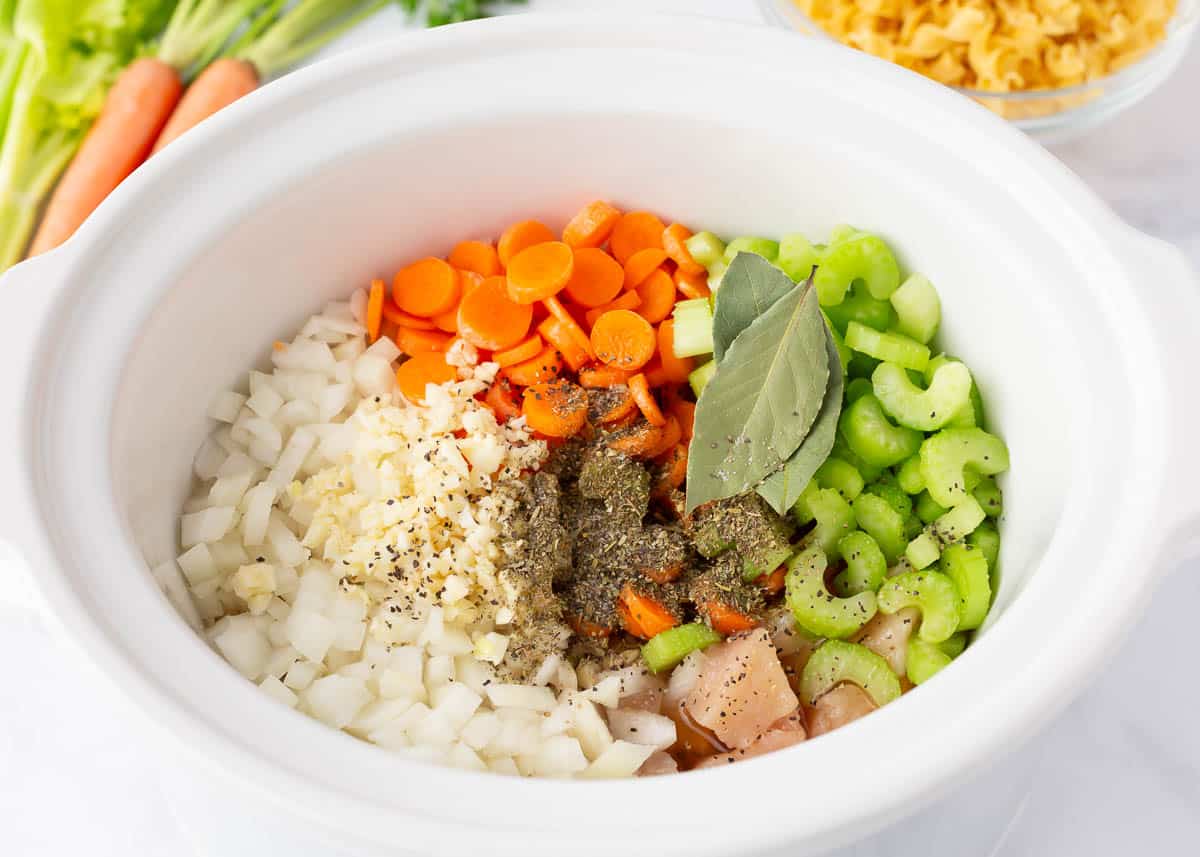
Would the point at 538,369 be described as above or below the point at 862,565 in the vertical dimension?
above

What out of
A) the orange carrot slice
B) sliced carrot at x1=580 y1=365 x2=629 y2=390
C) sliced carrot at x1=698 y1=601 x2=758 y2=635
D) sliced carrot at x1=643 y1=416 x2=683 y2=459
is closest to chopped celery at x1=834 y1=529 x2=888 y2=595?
sliced carrot at x1=698 y1=601 x2=758 y2=635

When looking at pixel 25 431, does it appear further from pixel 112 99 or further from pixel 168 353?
pixel 112 99

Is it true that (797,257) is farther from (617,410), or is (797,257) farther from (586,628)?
(586,628)

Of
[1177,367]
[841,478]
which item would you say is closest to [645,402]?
[841,478]

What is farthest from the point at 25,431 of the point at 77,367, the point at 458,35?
the point at 458,35

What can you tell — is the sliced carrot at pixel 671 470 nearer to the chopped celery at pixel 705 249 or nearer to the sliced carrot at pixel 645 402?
the sliced carrot at pixel 645 402

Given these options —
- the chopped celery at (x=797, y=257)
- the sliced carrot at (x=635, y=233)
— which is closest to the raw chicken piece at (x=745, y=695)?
the chopped celery at (x=797, y=257)
